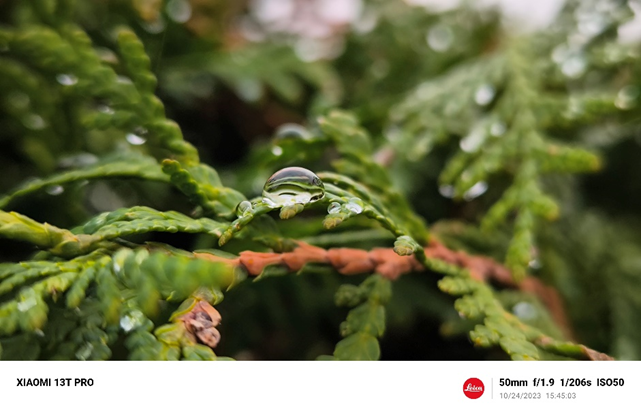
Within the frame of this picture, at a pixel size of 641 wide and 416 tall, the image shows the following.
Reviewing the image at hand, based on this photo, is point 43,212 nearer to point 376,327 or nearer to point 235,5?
point 376,327

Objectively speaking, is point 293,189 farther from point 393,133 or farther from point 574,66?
point 574,66

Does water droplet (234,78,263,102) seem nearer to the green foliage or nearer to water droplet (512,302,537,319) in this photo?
the green foliage

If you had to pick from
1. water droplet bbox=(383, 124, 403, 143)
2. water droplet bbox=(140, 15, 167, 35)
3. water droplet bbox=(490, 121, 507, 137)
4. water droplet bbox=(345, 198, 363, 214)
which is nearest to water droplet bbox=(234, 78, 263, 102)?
water droplet bbox=(140, 15, 167, 35)

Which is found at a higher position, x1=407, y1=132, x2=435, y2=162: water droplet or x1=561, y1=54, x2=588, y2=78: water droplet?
x1=561, y1=54, x2=588, y2=78: water droplet
